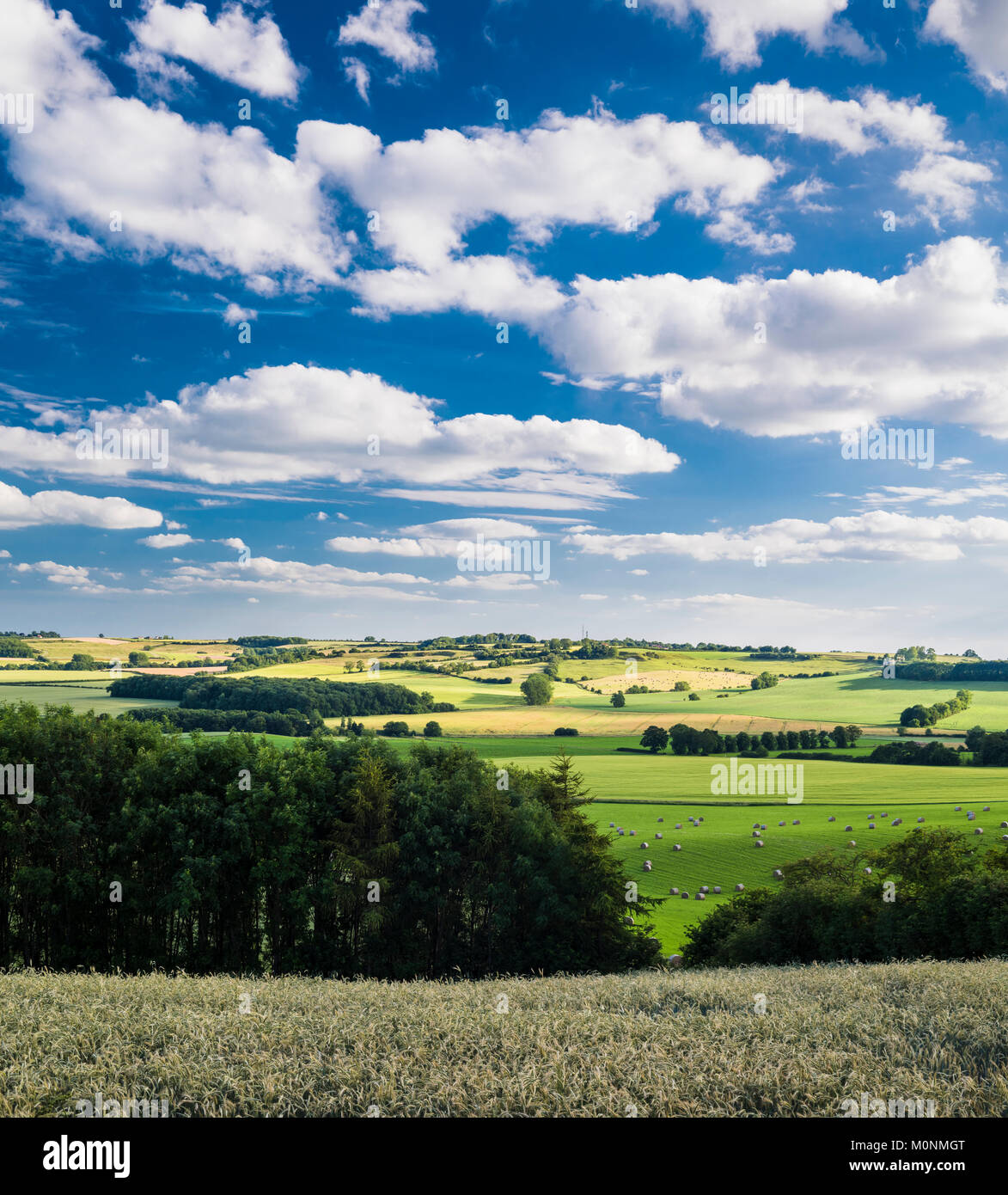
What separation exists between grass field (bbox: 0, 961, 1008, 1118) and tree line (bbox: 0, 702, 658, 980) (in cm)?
2080

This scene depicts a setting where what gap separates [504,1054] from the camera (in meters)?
8.45

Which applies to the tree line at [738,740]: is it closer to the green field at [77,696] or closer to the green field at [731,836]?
the green field at [731,836]

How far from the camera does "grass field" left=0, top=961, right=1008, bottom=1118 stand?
744 cm

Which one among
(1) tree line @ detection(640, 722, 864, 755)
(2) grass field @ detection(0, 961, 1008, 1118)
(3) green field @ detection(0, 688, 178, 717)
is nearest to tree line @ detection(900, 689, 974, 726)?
(1) tree line @ detection(640, 722, 864, 755)

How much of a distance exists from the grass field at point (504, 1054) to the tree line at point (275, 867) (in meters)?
20.8

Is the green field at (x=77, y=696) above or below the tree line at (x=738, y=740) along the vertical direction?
above

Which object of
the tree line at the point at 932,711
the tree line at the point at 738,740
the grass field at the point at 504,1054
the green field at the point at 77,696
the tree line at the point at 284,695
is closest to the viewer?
the grass field at the point at 504,1054

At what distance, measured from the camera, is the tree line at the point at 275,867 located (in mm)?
31047

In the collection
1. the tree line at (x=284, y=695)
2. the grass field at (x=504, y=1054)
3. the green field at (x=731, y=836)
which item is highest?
the grass field at (x=504, y=1054)

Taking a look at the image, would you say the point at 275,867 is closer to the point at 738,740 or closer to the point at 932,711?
the point at 738,740

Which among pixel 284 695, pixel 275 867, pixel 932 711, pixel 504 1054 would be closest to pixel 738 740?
pixel 932 711

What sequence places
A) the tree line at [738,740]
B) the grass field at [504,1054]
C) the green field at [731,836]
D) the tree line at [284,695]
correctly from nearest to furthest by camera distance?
the grass field at [504,1054] → the green field at [731,836] → the tree line at [284,695] → the tree line at [738,740]

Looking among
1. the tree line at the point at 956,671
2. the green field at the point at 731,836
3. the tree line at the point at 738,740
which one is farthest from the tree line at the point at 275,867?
the tree line at the point at 956,671

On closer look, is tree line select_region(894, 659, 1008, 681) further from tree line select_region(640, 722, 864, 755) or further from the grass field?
the grass field
